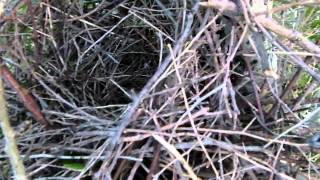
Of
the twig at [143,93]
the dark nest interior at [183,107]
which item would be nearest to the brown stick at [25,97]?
the dark nest interior at [183,107]

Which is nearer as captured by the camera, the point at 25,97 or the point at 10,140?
the point at 10,140

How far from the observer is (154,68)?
89 cm

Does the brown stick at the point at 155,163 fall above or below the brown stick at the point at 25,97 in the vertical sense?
below

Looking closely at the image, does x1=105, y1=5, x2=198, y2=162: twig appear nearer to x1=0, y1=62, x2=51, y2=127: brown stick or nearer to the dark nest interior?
the dark nest interior

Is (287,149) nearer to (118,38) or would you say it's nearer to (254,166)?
(254,166)

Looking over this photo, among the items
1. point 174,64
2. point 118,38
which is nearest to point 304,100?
point 174,64

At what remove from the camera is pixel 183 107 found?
706 millimetres

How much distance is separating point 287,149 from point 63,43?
0.40 meters

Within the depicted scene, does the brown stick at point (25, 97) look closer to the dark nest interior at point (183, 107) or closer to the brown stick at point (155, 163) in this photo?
the dark nest interior at point (183, 107)

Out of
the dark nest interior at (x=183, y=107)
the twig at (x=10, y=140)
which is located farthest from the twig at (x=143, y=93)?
the twig at (x=10, y=140)

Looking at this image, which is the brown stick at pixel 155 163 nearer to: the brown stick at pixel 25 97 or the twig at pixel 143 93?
the twig at pixel 143 93

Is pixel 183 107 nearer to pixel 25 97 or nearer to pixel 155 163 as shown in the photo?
pixel 155 163

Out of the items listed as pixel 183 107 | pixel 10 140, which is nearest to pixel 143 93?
pixel 183 107

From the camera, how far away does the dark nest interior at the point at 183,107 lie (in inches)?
26.1
